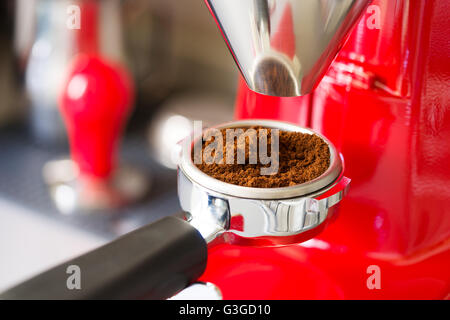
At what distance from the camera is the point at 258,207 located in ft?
0.82

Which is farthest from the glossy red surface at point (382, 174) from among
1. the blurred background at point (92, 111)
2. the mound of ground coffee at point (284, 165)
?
the blurred background at point (92, 111)

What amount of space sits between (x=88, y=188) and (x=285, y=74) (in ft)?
1.93

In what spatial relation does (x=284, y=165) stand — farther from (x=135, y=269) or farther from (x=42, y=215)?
(x=42, y=215)

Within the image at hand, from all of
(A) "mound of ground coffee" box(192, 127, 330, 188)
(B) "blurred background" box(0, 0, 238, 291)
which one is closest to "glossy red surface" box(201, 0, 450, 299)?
(A) "mound of ground coffee" box(192, 127, 330, 188)

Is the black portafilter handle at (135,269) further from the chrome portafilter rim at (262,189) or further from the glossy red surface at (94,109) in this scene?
the glossy red surface at (94,109)

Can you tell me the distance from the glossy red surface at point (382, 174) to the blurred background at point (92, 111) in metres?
0.41

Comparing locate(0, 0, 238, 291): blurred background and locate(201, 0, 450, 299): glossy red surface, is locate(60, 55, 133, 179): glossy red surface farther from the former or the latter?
locate(201, 0, 450, 299): glossy red surface

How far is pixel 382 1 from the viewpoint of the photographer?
30cm

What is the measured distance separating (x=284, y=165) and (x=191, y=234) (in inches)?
2.4

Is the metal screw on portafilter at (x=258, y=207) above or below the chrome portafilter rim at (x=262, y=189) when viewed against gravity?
below

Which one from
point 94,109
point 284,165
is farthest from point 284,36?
point 94,109

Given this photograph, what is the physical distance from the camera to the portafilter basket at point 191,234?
225mm

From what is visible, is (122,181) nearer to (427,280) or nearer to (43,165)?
(43,165)

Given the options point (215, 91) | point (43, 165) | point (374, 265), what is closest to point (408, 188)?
point (374, 265)
